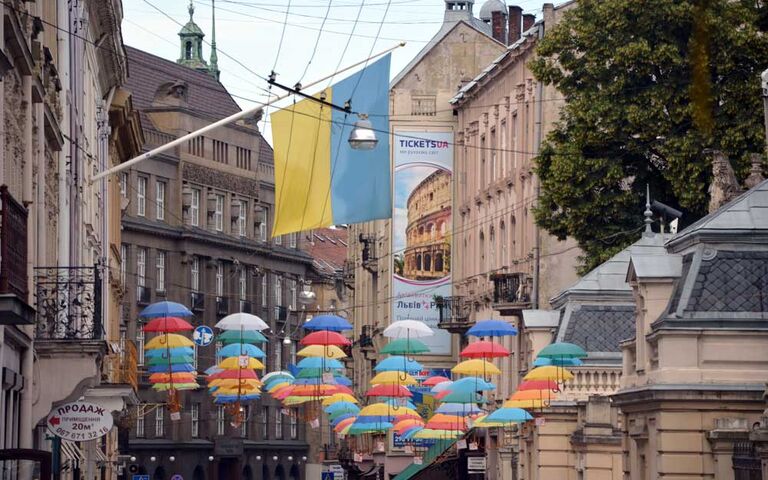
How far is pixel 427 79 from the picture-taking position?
7562 centimetres

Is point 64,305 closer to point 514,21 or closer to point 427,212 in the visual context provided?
point 427,212

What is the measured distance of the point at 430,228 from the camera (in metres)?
72.4

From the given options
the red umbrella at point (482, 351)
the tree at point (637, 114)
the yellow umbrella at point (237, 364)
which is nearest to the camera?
the red umbrella at point (482, 351)

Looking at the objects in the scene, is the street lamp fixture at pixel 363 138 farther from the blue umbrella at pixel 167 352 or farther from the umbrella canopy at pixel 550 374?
the blue umbrella at pixel 167 352

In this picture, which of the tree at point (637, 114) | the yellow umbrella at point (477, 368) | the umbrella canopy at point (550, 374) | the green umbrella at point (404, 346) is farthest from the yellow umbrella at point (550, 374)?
the green umbrella at point (404, 346)

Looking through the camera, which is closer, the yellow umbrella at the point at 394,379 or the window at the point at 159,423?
the yellow umbrella at the point at 394,379

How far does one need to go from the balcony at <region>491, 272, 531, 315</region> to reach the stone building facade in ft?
129

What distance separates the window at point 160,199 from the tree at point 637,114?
5508 centimetres

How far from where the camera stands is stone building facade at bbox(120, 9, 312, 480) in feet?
320

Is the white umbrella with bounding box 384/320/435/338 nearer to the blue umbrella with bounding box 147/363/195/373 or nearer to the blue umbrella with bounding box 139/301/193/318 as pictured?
the blue umbrella with bounding box 147/363/195/373

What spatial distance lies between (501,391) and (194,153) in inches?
1867

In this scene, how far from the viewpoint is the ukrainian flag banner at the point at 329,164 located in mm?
36062

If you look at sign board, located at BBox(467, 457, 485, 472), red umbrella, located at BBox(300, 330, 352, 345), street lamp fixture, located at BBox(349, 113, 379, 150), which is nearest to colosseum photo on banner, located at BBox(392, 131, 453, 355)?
sign board, located at BBox(467, 457, 485, 472)

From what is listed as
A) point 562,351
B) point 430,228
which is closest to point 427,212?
point 430,228
